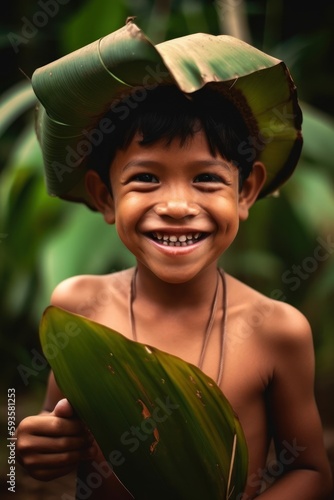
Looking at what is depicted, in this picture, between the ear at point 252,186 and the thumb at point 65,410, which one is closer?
the thumb at point 65,410

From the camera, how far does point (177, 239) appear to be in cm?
117

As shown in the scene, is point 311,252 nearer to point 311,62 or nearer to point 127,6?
point 311,62

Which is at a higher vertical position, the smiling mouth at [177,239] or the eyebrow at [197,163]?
the eyebrow at [197,163]

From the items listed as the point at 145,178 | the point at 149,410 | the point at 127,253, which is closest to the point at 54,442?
the point at 149,410

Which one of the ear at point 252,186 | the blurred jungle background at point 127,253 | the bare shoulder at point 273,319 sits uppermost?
the ear at point 252,186

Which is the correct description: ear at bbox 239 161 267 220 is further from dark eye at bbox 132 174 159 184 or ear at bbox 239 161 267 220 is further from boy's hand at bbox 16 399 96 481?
boy's hand at bbox 16 399 96 481

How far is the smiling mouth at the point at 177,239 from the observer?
116cm

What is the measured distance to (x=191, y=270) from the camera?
1.17 metres

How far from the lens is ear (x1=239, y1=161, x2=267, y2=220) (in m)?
1.31

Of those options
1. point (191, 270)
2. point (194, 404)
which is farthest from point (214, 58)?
point (194, 404)

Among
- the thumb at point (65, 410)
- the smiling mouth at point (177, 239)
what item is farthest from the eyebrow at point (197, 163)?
the thumb at point (65, 410)

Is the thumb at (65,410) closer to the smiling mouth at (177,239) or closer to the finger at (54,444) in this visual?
the finger at (54,444)

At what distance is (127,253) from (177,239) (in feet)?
3.27

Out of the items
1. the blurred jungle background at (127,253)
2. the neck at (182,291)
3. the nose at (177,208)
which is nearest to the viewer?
the nose at (177,208)
